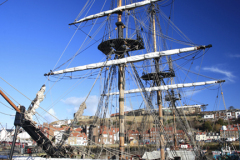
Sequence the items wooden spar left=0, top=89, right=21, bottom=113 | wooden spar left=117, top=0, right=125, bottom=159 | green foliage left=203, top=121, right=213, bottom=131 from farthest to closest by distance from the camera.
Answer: green foliage left=203, top=121, right=213, bottom=131 → wooden spar left=117, top=0, right=125, bottom=159 → wooden spar left=0, top=89, right=21, bottom=113

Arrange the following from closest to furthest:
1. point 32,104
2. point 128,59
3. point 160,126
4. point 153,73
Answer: point 32,104
point 160,126
point 128,59
point 153,73

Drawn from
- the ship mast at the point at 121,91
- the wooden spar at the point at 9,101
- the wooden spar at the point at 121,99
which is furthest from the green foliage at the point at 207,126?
the wooden spar at the point at 9,101

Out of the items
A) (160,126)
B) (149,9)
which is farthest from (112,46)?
(149,9)

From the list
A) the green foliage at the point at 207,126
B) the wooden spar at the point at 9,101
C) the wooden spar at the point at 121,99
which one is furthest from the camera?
the green foliage at the point at 207,126

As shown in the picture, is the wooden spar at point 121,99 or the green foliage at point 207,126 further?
the green foliage at point 207,126

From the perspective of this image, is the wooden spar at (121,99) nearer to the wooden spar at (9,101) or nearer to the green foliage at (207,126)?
the wooden spar at (9,101)

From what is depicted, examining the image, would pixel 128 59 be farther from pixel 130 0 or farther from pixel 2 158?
pixel 2 158

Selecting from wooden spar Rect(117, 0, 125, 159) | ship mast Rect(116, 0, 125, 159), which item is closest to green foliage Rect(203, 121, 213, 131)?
ship mast Rect(116, 0, 125, 159)

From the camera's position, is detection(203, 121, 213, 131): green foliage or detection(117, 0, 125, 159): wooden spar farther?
detection(203, 121, 213, 131): green foliage

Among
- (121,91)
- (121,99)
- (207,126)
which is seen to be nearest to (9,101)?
(121,99)

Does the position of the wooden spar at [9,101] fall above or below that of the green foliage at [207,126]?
below

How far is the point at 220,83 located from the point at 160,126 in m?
14.4

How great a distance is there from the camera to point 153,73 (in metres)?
26.8

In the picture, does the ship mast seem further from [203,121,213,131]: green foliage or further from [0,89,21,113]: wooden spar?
[203,121,213,131]: green foliage
